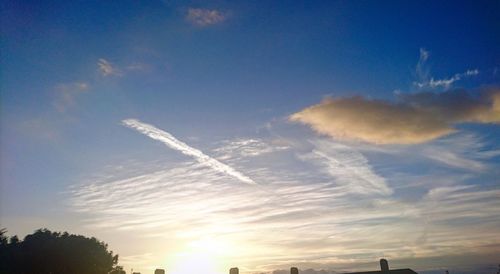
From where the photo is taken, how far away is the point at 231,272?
122 feet

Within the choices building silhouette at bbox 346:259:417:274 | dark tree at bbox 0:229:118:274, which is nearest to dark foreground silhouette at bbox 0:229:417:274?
dark tree at bbox 0:229:118:274

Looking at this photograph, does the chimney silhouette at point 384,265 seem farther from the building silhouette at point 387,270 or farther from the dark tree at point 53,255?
the dark tree at point 53,255

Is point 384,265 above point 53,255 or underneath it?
underneath

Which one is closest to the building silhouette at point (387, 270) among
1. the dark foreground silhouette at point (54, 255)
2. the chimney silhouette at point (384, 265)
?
the chimney silhouette at point (384, 265)

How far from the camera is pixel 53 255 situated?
49156 mm

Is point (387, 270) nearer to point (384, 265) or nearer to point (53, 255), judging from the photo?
point (384, 265)

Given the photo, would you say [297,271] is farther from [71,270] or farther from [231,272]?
[71,270]

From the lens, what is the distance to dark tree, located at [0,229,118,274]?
47125 mm

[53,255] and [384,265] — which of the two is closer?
[384,265]

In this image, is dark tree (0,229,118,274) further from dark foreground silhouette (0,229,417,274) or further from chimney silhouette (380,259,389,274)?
chimney silhouette (380,259,389,274)

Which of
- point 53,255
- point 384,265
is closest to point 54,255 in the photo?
point 53,255

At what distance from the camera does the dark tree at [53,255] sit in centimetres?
4712

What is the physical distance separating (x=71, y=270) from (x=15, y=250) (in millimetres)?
7067

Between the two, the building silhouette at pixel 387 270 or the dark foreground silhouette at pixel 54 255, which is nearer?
the building silhouette at pixel 387 270
